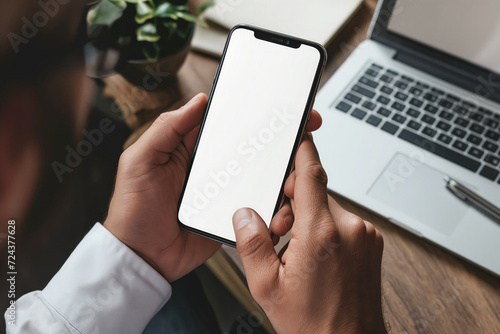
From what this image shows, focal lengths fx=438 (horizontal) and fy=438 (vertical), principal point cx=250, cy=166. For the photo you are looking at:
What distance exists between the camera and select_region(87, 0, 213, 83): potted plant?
0.67 meters

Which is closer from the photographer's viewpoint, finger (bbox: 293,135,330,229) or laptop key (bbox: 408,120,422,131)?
finger (bbox: 293,135,330,229)

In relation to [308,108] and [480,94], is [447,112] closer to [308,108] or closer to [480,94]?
[480,94]

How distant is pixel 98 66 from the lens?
0.68m

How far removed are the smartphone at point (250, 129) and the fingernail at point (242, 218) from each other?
0.12 ft

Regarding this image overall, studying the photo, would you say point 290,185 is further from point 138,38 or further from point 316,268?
point 138,38

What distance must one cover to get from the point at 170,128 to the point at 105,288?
223mm

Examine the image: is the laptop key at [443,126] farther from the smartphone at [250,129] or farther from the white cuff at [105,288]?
the white cuff at [105,288]

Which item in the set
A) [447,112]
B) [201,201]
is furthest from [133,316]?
[447,112]

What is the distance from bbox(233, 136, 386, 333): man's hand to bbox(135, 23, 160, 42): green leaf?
0.33m

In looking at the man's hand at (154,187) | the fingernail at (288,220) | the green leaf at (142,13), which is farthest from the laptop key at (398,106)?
the green leaf at (142,13)

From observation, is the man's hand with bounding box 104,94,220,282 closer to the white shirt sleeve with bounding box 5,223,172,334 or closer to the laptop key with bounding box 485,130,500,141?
the white shirt sleeve with bounding box 5,223,172,334

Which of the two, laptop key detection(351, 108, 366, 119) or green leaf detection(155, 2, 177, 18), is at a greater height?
green leaf detection(155, 2, 177, 18)

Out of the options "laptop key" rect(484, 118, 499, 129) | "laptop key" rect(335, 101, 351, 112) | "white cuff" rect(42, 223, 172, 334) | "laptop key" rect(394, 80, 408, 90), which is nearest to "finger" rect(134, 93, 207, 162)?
"white cuff" rect(42, 223, 172, 334)

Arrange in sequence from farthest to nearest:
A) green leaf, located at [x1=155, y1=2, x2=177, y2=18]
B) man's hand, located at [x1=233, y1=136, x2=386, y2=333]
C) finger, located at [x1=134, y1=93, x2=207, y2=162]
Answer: green leaf, located at [x1=155, y1=2, x2=177, y2=18], finger, located at [x1=134, y1=93, x2=207, y2=162], man's hand, located at [x1=233, y1=136, x2=386, y2=333]
